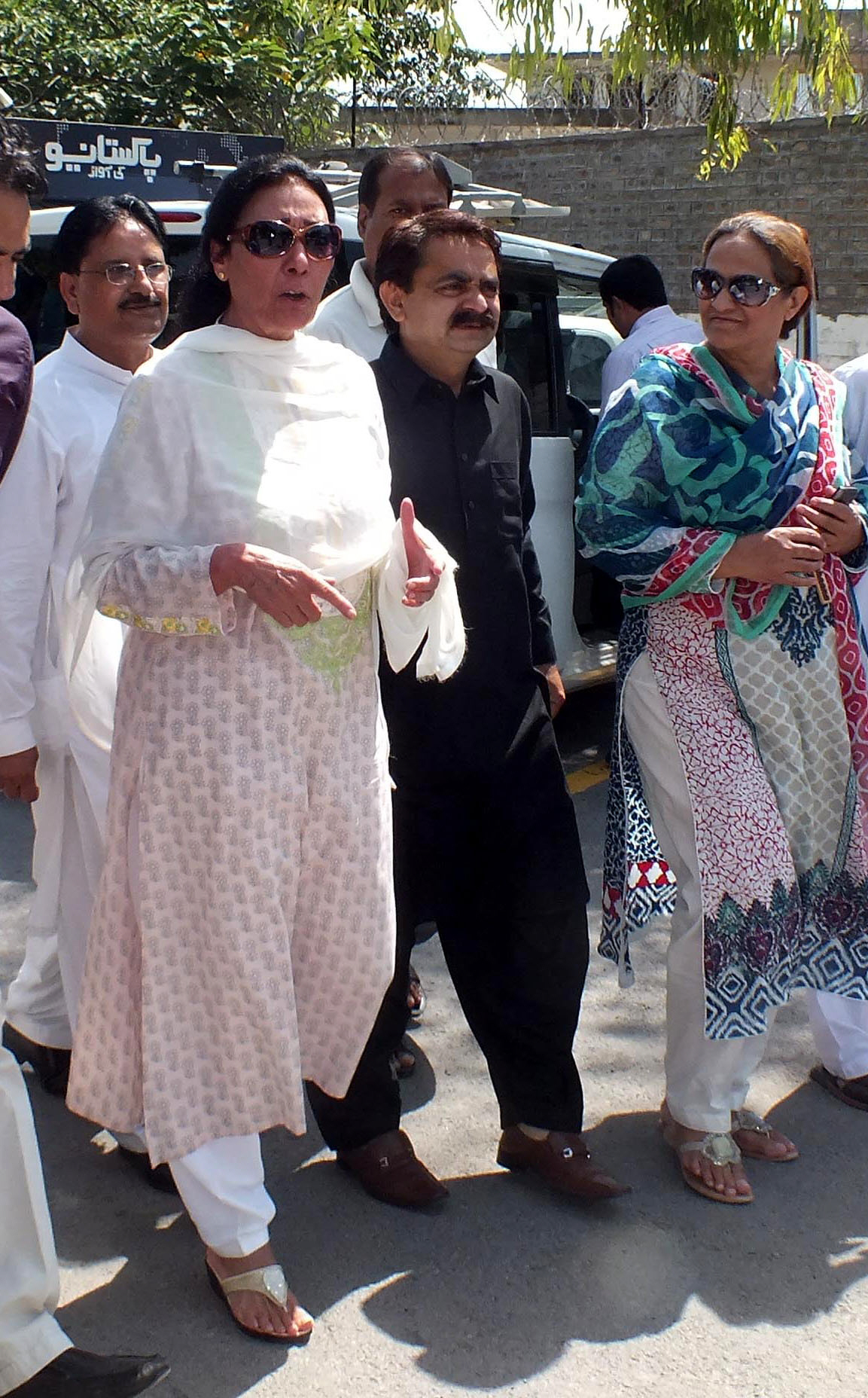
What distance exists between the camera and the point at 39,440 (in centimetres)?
297

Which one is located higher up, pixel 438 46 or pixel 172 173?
pixel 438 46

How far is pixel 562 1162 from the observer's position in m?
3.10

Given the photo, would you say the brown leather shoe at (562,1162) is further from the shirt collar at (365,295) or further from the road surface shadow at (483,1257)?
the shirt collar at (365,295)

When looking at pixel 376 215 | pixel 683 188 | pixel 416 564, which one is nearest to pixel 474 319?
pixel 416 564

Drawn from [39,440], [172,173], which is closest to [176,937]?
[39,440]

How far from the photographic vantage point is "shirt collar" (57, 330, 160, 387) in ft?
10.8

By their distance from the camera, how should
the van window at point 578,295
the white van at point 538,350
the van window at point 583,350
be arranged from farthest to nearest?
the van window at point 583,350
the van window at point 578,295
the white van at point 538,350

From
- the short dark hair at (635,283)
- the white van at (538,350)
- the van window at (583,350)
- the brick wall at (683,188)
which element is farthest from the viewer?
the brick wall at (683,188)

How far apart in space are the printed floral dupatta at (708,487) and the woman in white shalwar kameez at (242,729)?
520 mm

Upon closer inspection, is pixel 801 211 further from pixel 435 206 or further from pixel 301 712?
pixel 301 712

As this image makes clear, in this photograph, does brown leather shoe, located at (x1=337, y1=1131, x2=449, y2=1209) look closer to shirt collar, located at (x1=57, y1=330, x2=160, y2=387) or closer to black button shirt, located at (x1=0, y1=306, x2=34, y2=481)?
black button shirt, located at (x1=0, y1=306, x2=34, y2=481)

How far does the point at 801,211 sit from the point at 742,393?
32.9 ft

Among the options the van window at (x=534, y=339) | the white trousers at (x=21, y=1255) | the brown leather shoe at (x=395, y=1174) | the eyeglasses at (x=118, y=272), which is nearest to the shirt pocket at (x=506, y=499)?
the eyeglasses at (x=118, y=272)

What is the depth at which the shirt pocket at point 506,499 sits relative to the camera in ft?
10.2
